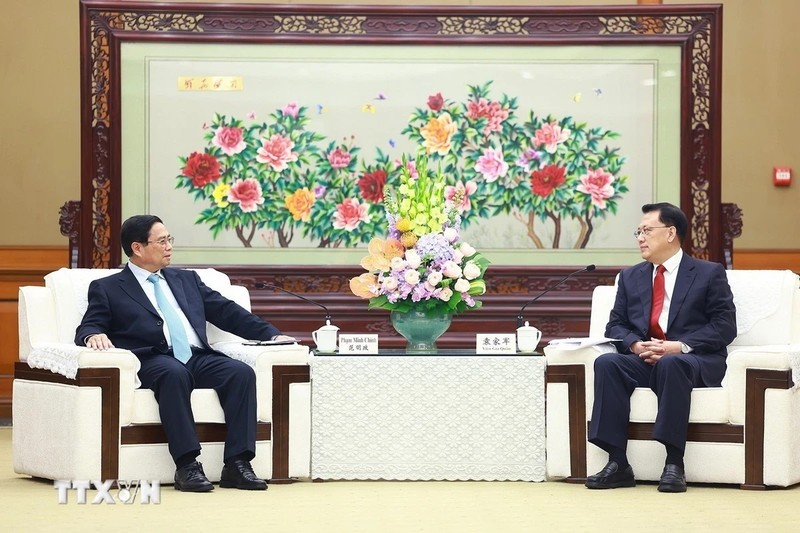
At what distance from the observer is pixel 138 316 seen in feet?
16.3

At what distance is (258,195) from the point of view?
631 centimetres

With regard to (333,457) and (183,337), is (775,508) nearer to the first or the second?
(333,457)

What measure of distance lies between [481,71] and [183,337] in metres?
2.22

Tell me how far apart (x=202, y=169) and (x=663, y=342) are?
2.58m

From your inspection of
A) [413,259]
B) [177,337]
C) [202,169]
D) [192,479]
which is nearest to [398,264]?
[413,259]

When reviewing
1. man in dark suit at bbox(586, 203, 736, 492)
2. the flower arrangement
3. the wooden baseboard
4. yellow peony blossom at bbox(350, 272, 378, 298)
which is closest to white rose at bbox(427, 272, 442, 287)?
the flower arrangement

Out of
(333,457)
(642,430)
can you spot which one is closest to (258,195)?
(333,457)

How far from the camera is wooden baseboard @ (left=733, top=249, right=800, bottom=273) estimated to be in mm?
7754

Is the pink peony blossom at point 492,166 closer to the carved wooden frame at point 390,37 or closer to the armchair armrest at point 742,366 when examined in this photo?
the carved wooden frame at point 390,37

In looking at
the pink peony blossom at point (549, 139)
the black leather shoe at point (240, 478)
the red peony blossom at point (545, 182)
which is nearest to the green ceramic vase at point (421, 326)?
the black leather shoe at point (240, 478)

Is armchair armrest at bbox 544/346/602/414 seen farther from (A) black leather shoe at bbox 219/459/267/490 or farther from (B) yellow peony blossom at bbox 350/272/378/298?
(A) black leather shoe at bbox 219/459/267/490

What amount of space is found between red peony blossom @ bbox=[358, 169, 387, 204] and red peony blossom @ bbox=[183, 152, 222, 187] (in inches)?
28.7

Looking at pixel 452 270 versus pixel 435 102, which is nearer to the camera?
pixel 452 270

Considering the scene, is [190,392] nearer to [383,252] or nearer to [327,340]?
[327,340]
